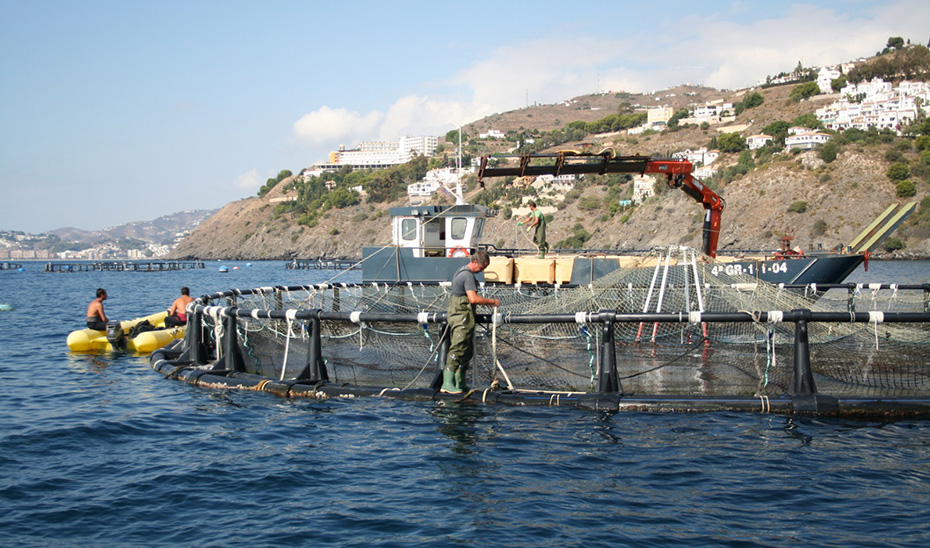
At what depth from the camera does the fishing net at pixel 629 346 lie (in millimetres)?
10242

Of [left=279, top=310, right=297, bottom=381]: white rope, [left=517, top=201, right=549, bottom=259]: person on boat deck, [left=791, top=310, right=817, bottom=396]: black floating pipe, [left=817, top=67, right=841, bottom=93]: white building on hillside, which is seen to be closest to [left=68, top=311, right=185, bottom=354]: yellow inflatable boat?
[left=279, top=310, right=297, bottom=381]: white rope

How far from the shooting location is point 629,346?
501 inches

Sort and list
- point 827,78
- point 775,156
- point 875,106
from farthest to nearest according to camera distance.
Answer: point 827,78
point 875,106
point 775,156

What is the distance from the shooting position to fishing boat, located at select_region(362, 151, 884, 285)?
779 inches

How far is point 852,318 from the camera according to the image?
919cm

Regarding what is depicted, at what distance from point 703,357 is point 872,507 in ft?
15.6

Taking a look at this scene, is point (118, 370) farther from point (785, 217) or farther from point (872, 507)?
point (785, 217)

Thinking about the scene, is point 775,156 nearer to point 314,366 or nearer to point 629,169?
point 629,169

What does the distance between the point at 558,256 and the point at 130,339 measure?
40.4ft

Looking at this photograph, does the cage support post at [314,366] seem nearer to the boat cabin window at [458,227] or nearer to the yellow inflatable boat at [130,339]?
the yellow inflatable boat at [130,339]

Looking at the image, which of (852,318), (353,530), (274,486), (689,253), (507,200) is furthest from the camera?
(507,200)

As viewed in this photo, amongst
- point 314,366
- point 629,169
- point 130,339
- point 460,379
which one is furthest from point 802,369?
point 130,339

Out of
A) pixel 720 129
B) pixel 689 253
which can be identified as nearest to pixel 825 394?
pixel 689 253

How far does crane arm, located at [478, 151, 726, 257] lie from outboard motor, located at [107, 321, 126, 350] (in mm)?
9894
